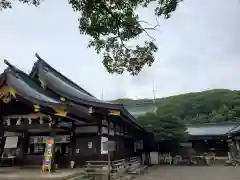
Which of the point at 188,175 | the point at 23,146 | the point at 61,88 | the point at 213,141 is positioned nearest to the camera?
the point at 23,146

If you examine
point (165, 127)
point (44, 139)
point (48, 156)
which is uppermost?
point (165, 127)

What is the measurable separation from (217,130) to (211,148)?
20.7ft

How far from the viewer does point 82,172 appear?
10641mm

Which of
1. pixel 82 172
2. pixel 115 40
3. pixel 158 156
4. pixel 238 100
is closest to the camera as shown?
pixel 115 40

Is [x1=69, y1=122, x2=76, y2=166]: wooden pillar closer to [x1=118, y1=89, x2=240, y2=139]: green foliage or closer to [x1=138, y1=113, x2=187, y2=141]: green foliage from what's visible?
[x1=138, y1=113, x2=187, y2=141]: green foliage

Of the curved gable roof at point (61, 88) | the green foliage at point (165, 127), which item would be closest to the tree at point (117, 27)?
the curved gable roof at point (61, 88)

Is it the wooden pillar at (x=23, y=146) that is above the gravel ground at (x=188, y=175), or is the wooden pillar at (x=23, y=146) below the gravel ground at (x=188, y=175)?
above

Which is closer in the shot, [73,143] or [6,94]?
[6,94]

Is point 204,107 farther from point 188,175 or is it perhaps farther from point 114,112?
point 114,112

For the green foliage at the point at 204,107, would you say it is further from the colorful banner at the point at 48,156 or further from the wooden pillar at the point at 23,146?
the colorful banner at the point at 48,156

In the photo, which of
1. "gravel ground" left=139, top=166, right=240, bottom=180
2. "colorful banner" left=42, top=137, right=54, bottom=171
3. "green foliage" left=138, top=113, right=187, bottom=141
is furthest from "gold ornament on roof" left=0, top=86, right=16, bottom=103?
"green foliage" left=138, top=113, right=187, bottom=141

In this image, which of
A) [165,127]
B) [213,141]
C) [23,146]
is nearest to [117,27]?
[23,146]

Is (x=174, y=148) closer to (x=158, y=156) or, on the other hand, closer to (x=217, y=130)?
(x=158, y=156)

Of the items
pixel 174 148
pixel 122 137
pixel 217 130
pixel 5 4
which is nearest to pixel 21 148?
pixel 122 137
